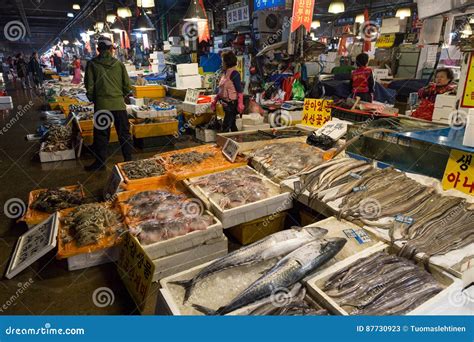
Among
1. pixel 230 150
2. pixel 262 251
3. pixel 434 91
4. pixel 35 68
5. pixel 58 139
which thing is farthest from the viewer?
pixel 35 68

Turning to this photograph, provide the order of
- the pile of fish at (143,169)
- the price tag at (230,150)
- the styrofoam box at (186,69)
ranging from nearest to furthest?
1. the pile of fish at (143,169)
2. the price tag at (230,150)
3. the styrofoam box at (186,69)

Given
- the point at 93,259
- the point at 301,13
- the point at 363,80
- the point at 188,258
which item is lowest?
the point at 93,259

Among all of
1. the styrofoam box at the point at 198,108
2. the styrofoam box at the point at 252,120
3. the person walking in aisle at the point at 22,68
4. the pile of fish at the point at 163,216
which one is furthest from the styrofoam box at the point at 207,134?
the person walking in aisle at the point at 22,68

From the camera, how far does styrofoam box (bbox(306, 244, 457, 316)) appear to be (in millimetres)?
2027

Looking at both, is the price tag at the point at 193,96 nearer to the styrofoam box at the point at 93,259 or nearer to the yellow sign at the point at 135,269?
the styrofoam box at the point at 93,259

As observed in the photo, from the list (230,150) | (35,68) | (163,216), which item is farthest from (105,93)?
(35,68)

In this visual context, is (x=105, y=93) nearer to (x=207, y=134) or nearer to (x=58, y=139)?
(x=58, y=139)

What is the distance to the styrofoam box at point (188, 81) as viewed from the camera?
1027cm

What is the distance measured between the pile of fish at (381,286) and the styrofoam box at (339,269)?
1.7 inches

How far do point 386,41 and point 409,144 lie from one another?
16.1 metres

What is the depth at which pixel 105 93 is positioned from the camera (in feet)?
19.9

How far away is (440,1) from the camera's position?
4.00 metres

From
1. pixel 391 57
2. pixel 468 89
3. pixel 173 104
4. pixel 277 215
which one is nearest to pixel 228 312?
pixel 277 215

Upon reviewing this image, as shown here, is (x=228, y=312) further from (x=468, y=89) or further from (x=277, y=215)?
(x=468, y=89)
